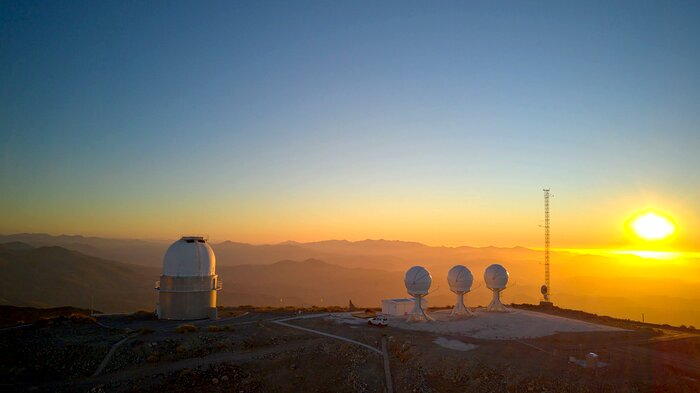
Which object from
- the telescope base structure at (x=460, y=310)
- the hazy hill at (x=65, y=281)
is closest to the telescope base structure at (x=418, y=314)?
the telescope base structure at (x=460, y=310)

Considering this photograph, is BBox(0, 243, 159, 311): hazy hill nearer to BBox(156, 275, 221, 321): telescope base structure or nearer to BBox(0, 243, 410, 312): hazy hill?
BBox(0, 243, 410, 312): hazy hill

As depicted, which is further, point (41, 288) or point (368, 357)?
point (41, 288)

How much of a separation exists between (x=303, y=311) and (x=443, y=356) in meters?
23.2

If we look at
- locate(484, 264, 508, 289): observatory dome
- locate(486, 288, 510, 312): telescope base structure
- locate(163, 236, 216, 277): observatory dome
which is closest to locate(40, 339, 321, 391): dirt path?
locate(163, 236, 216, 277): observatory dome

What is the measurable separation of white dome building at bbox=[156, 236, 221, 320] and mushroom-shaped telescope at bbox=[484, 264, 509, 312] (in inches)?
1206

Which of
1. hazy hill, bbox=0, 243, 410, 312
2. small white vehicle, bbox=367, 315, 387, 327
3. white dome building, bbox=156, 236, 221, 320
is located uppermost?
white dome building, bbox=156, 236, 221, 320

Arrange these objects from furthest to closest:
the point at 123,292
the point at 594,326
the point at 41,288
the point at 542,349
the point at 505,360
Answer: the point at 123,292 → the point at 41,288 → the point at 594,326 → the point at 542,349 → the point at 505,360

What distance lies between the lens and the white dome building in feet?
141

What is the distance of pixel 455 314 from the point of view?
45.4 metres

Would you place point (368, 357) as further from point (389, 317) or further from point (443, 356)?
point (389, 317)

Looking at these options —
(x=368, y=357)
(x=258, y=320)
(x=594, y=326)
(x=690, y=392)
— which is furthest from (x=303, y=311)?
(x=690, y=392)

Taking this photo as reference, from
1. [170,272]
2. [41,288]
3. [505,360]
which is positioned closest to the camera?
[505,360]

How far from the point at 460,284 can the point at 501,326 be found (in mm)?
6691

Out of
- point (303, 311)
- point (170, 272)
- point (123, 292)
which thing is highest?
point (170, 272)
